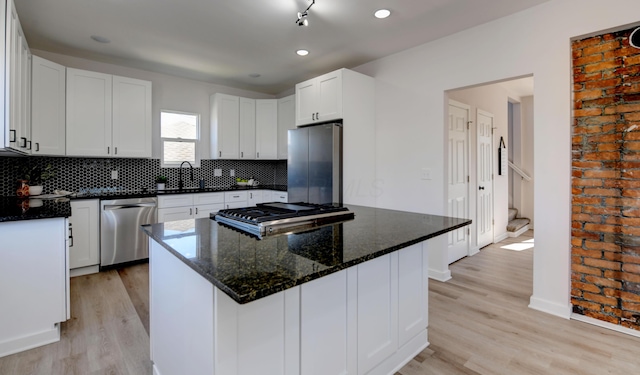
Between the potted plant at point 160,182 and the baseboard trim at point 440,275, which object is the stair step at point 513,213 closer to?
the baseboard trim at point 440,275

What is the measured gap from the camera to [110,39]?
10.5 ft

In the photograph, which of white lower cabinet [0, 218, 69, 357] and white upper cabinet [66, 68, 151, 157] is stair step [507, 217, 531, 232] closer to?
white upper cabinet [66, 68, 151, 157]

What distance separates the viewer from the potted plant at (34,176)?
126 inches

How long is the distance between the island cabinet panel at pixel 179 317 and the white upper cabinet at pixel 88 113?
2657 millimetres

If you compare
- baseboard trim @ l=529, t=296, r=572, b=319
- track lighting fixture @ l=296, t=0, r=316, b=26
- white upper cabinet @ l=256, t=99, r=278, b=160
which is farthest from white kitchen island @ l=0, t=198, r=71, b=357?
baseboard trim @ l=529, t=296, r=572, b=319

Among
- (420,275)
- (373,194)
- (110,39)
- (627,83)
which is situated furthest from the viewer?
(373,194)

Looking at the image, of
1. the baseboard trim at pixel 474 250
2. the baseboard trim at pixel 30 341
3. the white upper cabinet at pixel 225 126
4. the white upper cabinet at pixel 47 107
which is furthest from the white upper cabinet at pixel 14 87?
the baseboard trim at pixel 474 250

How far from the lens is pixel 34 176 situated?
345cm

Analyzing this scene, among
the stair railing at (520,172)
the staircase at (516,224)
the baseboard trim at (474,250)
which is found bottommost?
the baseboard trim at (474,250)

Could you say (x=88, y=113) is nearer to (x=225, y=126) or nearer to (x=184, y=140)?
(x=184, y=140)

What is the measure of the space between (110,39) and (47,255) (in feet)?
7.66

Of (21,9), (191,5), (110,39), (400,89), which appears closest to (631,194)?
(400,89)

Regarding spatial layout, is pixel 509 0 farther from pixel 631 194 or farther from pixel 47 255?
pixel 47 255

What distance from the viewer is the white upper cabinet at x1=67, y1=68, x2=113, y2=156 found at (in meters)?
3.42
